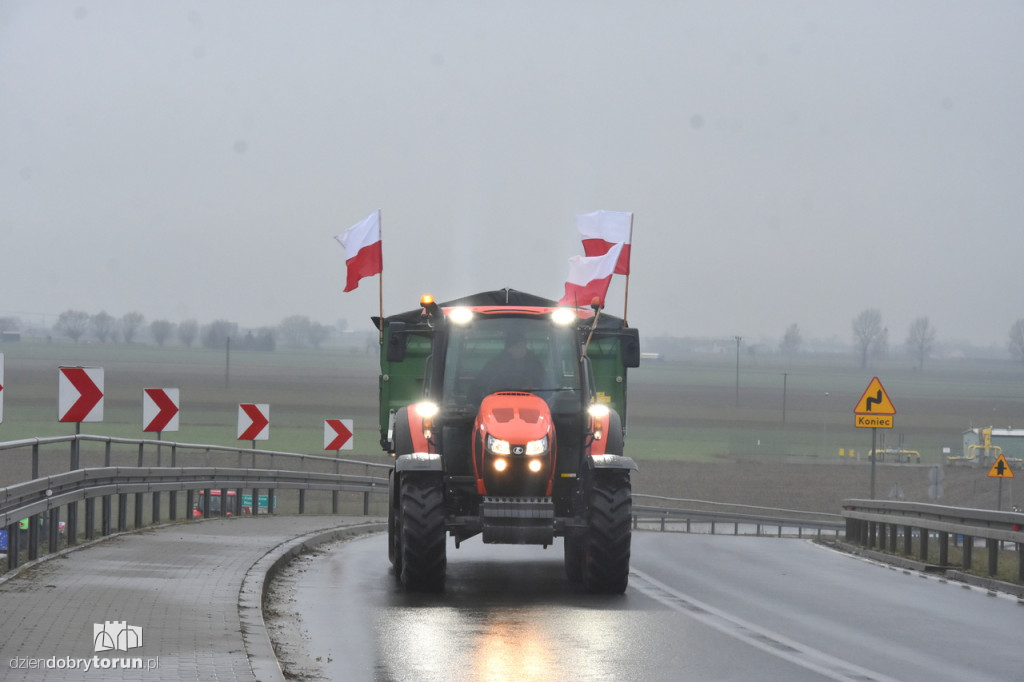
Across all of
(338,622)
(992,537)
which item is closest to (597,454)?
(338,622)

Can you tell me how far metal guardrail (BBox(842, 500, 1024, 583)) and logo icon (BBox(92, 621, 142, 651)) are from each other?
9.70 meters

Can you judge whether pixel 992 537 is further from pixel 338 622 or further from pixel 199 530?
pixel 199 530

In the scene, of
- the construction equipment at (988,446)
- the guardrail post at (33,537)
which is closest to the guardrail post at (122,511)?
the guardrail post at (33,537)

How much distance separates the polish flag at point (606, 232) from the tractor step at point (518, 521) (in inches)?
411

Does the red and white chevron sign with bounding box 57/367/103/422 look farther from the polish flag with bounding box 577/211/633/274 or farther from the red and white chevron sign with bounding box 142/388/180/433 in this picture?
the polish flag with bounding box 577/211/633/274

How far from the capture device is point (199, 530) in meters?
19.3

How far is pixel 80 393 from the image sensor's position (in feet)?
57.8

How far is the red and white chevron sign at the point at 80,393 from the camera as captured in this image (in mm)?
17436

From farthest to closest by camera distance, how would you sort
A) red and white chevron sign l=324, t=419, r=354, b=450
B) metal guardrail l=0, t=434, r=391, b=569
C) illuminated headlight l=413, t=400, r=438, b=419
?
red and white chevron sign l=324, t=419, r=354, b=450, illuminated headlight l=413, t=400, r=438, b=419, metal guardrail l=0, t=434, r=391, b=569

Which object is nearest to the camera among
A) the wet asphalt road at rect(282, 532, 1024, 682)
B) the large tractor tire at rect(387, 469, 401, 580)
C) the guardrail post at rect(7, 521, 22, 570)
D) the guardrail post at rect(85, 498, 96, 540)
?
the wet asphalt road at rect(282, 532, 1024, 682)

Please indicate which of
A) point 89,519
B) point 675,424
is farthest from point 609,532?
point 675,424

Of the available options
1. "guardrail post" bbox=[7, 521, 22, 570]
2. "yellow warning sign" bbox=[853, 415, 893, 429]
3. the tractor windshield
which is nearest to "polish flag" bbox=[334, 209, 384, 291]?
the tractor windshield

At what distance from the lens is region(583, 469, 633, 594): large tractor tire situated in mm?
13508

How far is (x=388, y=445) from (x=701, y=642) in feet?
30.3
